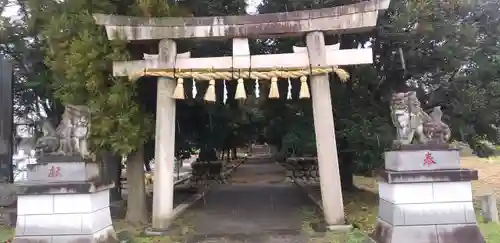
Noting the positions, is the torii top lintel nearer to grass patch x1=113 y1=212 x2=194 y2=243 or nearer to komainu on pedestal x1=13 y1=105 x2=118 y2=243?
komainu on pedestal x1=13 y1=105 x2=118 y2=243

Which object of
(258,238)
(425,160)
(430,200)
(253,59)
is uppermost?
(253,59)

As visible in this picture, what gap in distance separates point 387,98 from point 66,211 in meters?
8.40

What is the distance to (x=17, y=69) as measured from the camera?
48.0 feet

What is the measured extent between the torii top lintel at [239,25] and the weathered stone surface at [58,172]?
320 centimetres

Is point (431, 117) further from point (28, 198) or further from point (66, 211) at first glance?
point (28, 198)

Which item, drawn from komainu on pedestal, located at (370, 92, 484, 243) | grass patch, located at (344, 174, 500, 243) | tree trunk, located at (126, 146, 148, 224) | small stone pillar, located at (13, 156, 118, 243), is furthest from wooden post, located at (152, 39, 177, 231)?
komainu on pedestal, located at (370, 92, 484, 243)

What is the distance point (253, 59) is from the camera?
10172 millimetres

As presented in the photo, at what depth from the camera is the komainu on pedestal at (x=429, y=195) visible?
25.2 ft

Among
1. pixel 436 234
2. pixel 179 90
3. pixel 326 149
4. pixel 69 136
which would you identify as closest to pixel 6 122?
pixel 179 90

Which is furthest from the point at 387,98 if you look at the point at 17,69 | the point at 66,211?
the point at 17,69

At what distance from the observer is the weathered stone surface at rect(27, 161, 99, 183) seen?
8047 mm

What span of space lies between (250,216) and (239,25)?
5288 millimetres

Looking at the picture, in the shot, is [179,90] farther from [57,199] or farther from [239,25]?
[57,199]

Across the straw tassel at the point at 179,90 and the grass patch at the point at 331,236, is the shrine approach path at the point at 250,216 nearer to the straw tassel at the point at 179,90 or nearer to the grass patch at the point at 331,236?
the grass patch at the point at 331,236
